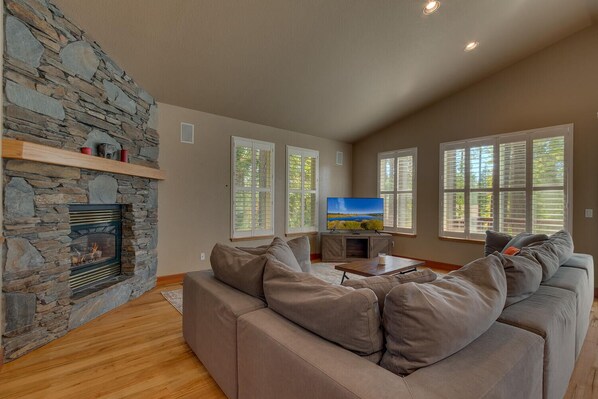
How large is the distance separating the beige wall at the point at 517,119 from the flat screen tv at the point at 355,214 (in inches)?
26.7

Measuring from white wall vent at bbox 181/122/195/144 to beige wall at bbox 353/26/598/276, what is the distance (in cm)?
382

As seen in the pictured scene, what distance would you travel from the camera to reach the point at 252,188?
196 inches

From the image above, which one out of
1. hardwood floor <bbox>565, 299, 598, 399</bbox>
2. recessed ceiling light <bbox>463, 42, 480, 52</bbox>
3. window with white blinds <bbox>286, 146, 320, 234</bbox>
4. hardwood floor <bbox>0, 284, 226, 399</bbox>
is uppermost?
recessed ceiling light <bbox>463, 42, 480, 52</bbox>

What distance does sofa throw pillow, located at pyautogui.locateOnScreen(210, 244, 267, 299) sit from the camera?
→ 5.74 ft

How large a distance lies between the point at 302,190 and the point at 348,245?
1452mm

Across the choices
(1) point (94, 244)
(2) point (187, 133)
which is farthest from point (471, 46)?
(1) point (94, 244)

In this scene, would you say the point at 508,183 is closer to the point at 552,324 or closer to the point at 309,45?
the point at 309,45

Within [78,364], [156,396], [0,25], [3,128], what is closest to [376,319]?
[156,396]

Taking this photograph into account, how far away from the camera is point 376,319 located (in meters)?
1.14

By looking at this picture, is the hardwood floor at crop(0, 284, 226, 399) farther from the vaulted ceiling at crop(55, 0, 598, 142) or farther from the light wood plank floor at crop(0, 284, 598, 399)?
the vaulted ceiling at crop(55, 0, 598, 142)

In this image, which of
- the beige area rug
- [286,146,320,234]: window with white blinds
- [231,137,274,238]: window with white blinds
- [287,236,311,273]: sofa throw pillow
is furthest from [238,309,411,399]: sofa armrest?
[286,146,320,234]: window with white blinds

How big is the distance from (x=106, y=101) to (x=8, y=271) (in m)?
1.89

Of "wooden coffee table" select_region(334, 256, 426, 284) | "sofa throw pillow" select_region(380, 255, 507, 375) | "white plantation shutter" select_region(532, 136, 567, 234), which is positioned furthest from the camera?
"white plantation shutter" select_region(532, 136, 567, 234)

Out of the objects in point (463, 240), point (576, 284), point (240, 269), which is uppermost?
point (240, 269)
